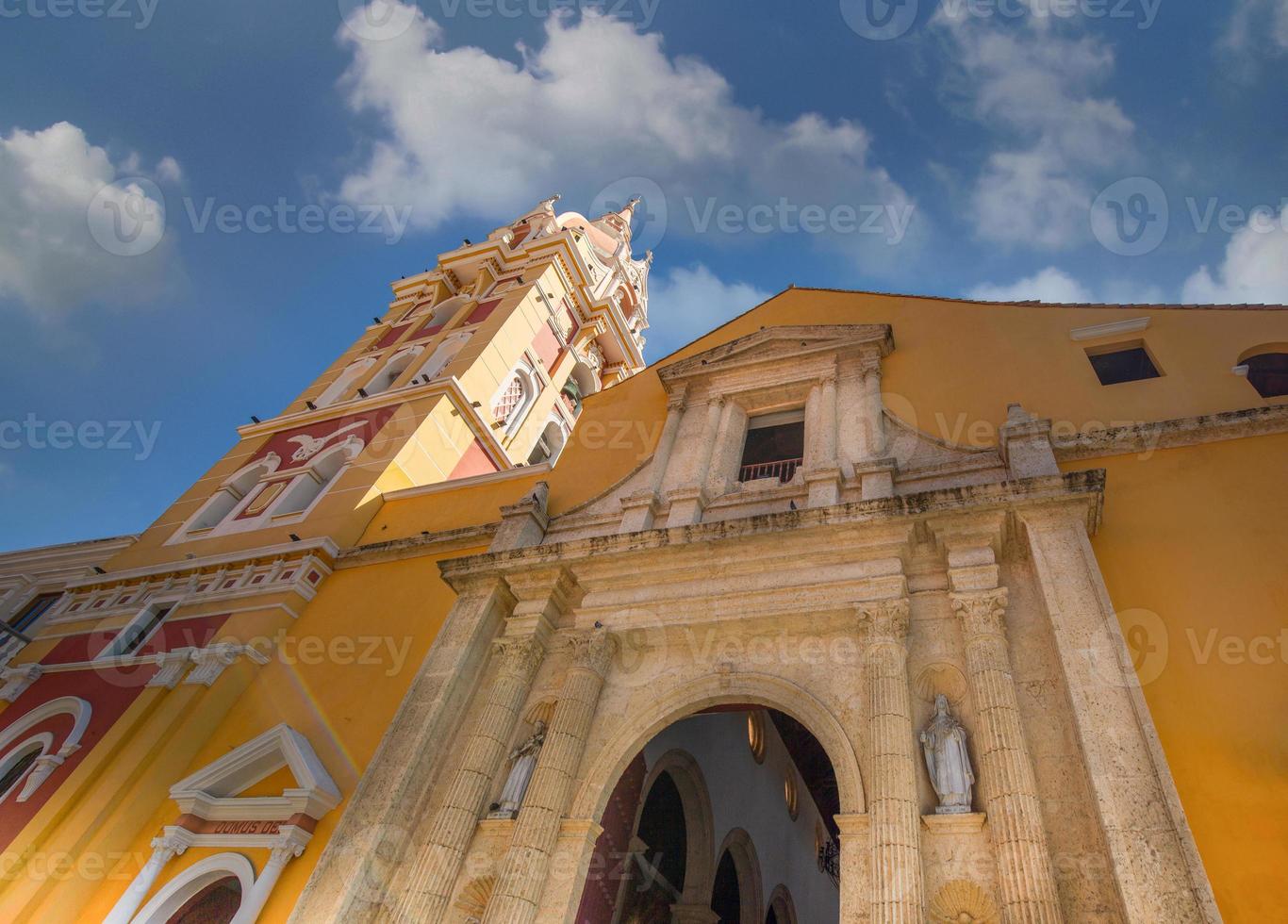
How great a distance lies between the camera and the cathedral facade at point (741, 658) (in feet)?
23.7

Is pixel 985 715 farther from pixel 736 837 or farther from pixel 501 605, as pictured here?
pixel 736 837

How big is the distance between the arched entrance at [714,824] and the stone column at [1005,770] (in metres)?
3.10


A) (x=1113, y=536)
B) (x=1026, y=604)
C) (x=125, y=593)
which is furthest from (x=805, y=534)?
(x=125, y=593)

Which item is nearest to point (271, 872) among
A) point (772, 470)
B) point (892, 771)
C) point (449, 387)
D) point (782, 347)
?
point (892, 771)

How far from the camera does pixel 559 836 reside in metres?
8.71

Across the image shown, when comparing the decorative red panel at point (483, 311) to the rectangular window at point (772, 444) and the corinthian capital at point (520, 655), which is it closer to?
the rectangular window at point (772, 444)

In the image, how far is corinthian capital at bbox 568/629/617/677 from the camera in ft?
33.3

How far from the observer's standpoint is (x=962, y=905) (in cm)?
690

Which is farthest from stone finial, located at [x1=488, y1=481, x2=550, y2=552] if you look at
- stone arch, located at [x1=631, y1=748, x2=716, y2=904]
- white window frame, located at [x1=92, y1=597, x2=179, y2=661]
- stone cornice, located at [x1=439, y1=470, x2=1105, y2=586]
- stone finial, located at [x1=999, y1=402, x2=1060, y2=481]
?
stone finial, located at [x1=999, y1=402, x2=1060, y2=481]

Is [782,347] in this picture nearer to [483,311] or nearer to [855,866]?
[855,866]

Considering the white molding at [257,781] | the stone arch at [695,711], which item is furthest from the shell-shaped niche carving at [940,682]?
the white molding at [257,781]

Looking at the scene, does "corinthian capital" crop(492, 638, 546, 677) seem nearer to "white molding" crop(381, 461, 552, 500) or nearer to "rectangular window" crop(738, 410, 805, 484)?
"rectangular window" crop(738, 410, 805, 484)

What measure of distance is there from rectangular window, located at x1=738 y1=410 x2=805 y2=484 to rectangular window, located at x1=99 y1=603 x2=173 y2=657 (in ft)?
36.2

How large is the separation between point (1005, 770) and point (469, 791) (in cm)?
588
